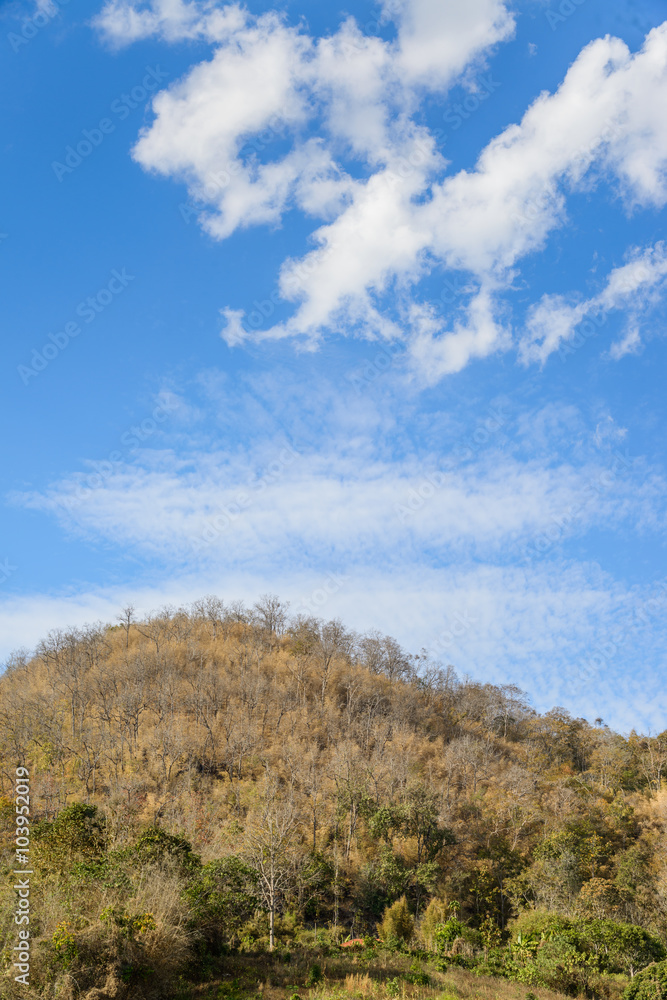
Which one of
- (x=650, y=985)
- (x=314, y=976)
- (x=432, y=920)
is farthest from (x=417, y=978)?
(x=432, y=920)

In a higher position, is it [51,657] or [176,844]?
[51,657]

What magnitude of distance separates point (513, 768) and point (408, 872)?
22.2 meters

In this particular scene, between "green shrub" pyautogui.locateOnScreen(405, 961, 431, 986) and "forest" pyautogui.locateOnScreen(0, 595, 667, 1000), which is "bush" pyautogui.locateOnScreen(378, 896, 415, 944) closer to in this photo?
"forest" pyautogui.locateOnScreen(0, 595, 667, 1000)

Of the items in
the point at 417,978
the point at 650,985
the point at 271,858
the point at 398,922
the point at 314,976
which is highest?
the point at 271,858

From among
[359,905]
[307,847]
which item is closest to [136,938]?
[359,905]

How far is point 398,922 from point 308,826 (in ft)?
39.4

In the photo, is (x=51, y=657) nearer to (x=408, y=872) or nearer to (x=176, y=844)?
(x=408, y=872)

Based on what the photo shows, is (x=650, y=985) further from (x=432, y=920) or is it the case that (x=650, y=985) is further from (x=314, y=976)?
(x=432, y=920)

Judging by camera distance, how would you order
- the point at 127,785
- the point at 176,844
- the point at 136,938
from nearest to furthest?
the point at 136,938
the point at 176,844
the point at 127,785

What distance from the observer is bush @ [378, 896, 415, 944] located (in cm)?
3669

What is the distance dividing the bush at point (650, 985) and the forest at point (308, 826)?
0.08m

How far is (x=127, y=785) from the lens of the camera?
51188 mm

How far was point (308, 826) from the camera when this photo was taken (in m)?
48.0

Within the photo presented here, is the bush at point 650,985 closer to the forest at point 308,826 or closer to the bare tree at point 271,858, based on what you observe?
the forest at point 308,826
